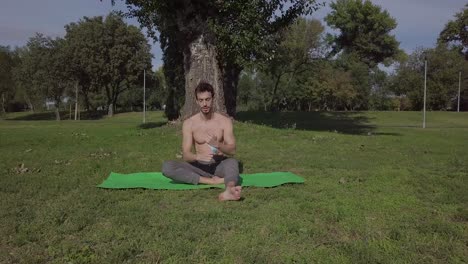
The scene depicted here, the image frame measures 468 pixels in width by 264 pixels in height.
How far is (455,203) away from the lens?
5.45 metres

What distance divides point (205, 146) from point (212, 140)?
0.31 metres

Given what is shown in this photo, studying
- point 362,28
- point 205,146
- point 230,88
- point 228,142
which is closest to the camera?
point 228,142

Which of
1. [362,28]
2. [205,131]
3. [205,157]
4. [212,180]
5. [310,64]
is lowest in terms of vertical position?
[212,180]

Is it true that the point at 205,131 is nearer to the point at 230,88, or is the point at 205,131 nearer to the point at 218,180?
the point at 218,180

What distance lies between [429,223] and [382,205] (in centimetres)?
76

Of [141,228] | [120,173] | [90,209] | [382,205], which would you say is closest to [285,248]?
[141,228]

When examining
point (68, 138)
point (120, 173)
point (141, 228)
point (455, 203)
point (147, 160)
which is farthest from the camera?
point (68, 138)

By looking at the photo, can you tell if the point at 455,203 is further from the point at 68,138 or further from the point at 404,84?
the point at 404,84

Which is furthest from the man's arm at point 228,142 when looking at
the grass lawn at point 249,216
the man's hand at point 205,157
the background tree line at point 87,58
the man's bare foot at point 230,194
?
the background tree line at point 87,58

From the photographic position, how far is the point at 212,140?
6.15 m

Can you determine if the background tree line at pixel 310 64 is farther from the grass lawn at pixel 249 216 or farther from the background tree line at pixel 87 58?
the grass lawn at pixel 249 216

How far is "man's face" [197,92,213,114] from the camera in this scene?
20.1ft

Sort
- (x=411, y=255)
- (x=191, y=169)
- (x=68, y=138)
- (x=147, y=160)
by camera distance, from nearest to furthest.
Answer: (x=411, y=255) < (x=191, y=169) < (x=147, y=160) < (x=68, y=138)

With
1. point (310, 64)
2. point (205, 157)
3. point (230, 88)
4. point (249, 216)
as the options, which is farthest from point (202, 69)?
point (310, 64)
